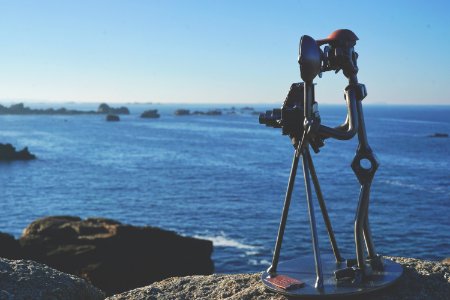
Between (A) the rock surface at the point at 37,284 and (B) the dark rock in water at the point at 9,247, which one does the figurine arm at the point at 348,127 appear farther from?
(B) the dark rock in water at the point at 9,247

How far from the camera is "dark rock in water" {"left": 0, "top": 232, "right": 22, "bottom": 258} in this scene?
A: 25.3m

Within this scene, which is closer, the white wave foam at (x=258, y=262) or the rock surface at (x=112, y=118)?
the white wave foam at (x=258, y=262)

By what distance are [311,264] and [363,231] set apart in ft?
3.07

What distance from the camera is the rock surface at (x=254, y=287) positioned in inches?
297

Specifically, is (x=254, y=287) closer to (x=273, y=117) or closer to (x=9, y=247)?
(x=273, y=117)

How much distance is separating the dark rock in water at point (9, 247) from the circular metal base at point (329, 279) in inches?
792

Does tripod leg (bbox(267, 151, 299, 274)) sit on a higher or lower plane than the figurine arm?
lower

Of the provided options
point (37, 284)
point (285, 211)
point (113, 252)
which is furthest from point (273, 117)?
point (113, 252)

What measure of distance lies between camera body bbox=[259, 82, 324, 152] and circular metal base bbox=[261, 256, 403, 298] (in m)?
1.71

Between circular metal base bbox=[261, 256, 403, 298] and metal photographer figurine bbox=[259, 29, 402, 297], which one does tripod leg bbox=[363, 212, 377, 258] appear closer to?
metal photographer figurine bbox=[259, 29, 402, 297]

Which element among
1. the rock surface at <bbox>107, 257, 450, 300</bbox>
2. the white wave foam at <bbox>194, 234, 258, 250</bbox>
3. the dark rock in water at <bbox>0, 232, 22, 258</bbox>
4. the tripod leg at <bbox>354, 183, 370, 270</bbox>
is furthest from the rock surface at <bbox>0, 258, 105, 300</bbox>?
the white wave foam at <bbox>194, 234, 258, 250</bbox>

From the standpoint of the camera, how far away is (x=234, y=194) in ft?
170

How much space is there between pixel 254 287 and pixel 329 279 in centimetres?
110

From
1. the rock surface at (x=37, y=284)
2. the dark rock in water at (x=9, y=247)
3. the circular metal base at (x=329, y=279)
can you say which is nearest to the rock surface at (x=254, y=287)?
the circular metal base at (x=329, y=279)
